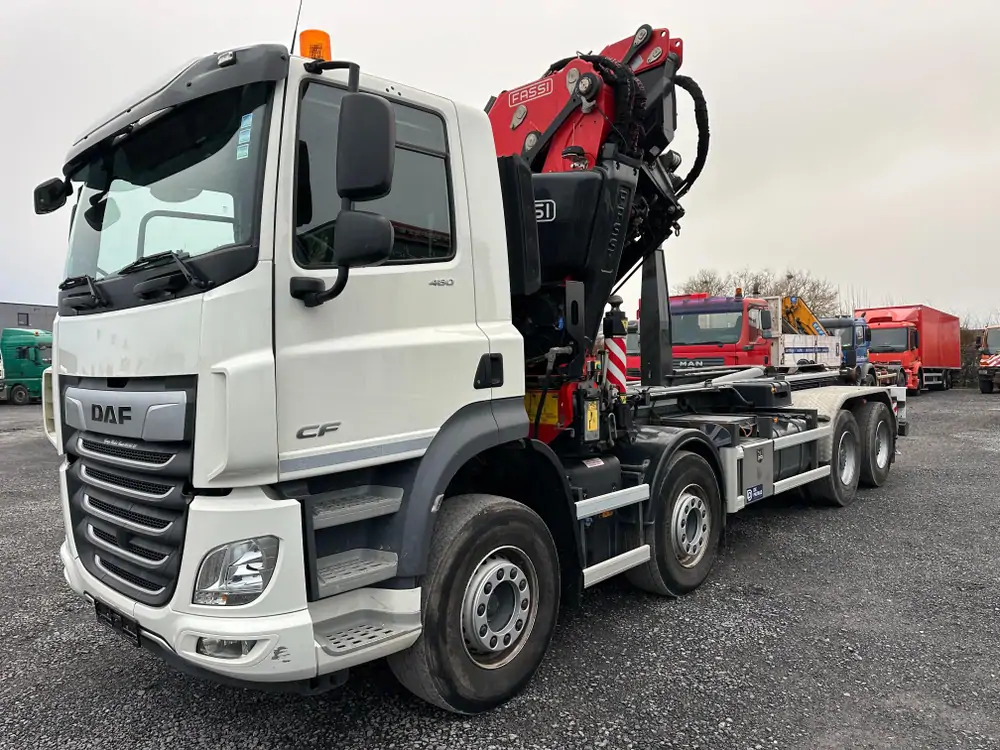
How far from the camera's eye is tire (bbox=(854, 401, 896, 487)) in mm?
8234

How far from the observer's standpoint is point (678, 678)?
370 centimetres

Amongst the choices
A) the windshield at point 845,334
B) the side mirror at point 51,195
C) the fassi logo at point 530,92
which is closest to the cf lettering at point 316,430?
the side mirror at point 51,195

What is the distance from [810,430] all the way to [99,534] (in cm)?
612

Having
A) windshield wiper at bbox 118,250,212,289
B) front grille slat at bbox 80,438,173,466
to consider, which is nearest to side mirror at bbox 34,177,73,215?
windshield wiper at bbox 118,250,212,289

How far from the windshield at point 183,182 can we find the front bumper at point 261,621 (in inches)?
39.8

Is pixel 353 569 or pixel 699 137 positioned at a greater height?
pixel 699 137

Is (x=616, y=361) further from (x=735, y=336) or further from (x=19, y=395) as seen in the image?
(x=19, y=395)

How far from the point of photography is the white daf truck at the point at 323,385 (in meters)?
2.63

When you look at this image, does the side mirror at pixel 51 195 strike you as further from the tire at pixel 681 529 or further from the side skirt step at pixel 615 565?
the tire at pixel 681 529

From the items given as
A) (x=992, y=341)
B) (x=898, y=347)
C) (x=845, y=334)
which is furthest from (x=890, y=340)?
(x=845, y=334)

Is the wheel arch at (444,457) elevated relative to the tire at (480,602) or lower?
elevated

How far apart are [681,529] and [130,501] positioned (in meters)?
3.35

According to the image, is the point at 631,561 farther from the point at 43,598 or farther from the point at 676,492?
the point at 43,598

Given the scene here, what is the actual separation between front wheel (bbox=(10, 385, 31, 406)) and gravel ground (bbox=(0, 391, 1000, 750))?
24563mm
